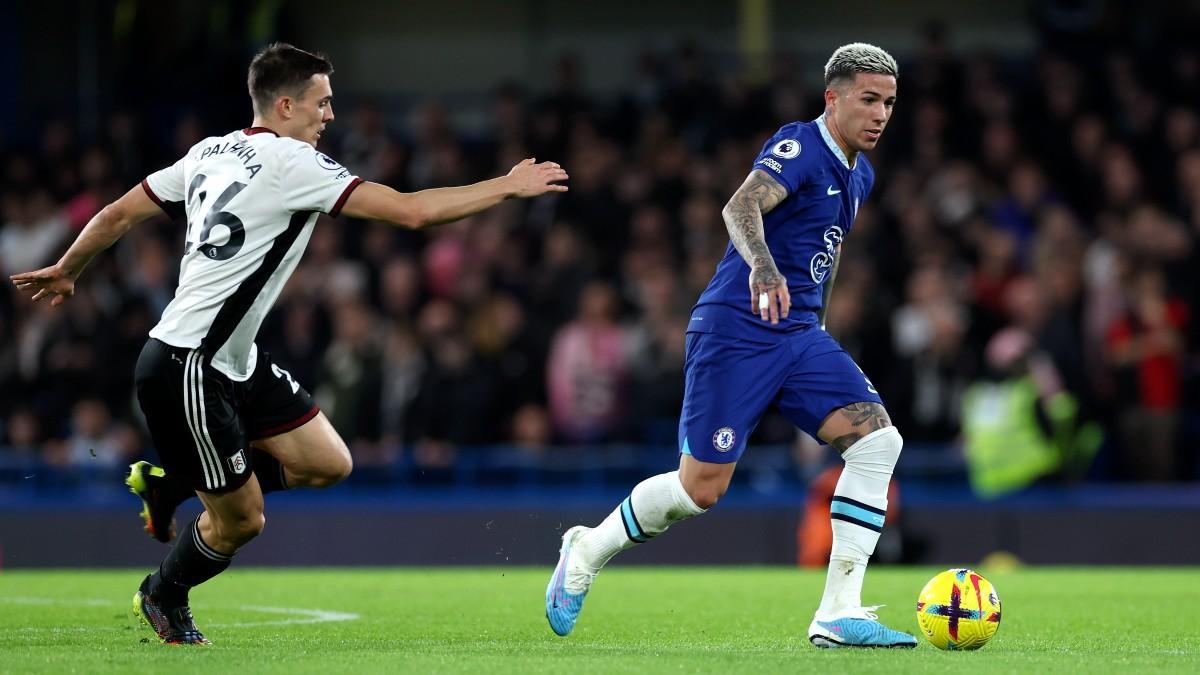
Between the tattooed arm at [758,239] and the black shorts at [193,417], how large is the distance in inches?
80.5

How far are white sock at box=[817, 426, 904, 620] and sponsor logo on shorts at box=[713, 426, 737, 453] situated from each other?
0.44 meters

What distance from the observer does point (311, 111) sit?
6.95 meters

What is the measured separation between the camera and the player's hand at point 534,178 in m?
6.52

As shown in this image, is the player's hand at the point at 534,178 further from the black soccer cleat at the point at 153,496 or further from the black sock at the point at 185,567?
the black soccer cleat at the point at 153,496

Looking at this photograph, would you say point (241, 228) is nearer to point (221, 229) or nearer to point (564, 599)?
point (221, 229)

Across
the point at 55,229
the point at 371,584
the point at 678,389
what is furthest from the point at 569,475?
the point at 55,229

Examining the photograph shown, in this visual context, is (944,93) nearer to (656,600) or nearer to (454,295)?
(454,295)

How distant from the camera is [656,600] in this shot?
32.1ft

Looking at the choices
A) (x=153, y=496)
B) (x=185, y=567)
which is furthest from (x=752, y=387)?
(x=153, y=496)

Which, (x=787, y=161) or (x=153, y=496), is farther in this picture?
(x=153, y=496)

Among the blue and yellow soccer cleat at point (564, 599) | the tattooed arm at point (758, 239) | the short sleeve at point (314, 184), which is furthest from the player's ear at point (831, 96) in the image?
the blue and yellow soccer cleat at point (564, 599)

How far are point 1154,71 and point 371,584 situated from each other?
9.44 meters

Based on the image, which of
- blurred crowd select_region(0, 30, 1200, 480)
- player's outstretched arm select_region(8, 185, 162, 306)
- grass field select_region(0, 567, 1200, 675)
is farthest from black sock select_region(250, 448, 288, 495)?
blurred crowd select_region(0, 30, 1200, 480)

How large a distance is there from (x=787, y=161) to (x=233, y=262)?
2.17 meters
